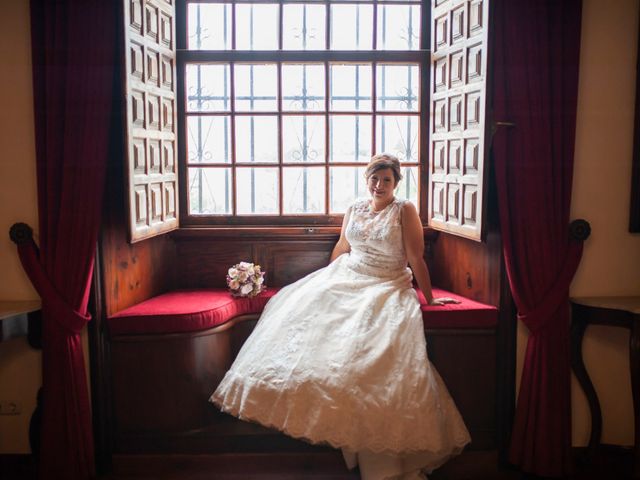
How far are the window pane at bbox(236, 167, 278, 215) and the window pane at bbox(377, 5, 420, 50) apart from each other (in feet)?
3.63

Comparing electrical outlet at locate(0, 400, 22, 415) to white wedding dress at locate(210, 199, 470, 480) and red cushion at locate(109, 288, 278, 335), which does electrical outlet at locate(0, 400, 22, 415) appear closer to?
red cushion at locate(109, 288, 278, 335)

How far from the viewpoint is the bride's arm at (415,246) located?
149 inches

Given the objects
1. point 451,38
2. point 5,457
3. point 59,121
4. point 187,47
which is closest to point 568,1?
point 451,38

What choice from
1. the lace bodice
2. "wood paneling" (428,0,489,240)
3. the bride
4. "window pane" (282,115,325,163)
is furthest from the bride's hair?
"window pane" (282,115,325,163)

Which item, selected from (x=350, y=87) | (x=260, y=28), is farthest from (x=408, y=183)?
(x=260, y=28)

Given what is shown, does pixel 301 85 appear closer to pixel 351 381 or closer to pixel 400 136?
pixel 400 136

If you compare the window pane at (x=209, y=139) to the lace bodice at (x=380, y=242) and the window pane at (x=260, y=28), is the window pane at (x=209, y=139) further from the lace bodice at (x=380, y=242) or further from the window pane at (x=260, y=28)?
the lace bodice at (x=380, y=242)

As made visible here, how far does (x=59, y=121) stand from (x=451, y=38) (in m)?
2.22

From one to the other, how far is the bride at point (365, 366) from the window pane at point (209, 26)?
137cm

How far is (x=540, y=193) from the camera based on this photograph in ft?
11.4

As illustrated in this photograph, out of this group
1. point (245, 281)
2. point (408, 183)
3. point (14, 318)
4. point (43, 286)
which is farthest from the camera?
point (408, 183)

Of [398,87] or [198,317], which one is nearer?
[198,317]

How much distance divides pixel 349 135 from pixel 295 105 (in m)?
0.40

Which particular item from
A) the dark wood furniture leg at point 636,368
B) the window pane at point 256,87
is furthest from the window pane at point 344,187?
the dark wood furniture leg at point 636,368
